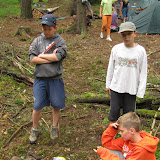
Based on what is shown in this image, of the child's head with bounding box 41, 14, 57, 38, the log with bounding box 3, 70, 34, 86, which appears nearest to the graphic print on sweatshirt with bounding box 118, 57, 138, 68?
the child's head with bounding box 41, 14, 57, 38

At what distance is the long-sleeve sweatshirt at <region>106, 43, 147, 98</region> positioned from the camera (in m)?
2.91

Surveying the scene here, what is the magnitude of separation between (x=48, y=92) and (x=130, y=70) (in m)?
1.28

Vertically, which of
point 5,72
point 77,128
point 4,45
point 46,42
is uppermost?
point 46,42

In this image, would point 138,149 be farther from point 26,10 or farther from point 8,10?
point 8,10

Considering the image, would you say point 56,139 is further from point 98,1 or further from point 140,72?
point 98,1

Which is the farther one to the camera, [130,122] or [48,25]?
[48,25]

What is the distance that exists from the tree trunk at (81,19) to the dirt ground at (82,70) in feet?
1.22

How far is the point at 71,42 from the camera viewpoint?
8.77m

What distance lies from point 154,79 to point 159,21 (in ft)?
22.3

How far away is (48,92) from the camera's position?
318 cm

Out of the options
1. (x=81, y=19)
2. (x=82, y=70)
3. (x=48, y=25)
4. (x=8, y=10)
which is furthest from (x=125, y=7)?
(x=48, y=25)

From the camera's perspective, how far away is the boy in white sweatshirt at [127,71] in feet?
9.49

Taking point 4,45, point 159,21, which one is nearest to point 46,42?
point 4,45

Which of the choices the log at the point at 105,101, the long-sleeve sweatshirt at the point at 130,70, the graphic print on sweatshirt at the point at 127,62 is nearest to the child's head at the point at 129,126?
the long-sleeve sweatshirt at the point at 130,70
